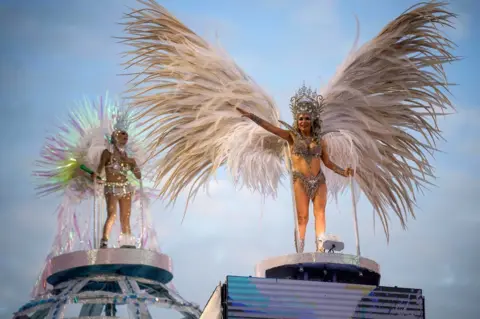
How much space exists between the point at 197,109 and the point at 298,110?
1.27 meters

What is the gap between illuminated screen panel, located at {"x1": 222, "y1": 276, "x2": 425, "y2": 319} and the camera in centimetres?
1145

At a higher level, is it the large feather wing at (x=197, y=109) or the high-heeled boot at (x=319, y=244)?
the large feather wing at (x=197, y=109)

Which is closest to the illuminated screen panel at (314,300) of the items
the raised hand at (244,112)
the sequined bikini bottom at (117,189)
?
the raised hand at (244,112)

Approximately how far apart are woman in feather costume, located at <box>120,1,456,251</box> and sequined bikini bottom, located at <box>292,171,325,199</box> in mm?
214

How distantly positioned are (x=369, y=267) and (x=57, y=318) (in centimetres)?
456

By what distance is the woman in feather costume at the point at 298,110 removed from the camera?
13.8 m

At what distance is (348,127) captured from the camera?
13906mm

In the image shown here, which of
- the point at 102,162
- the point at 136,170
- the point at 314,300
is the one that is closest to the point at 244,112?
the point at 314,300

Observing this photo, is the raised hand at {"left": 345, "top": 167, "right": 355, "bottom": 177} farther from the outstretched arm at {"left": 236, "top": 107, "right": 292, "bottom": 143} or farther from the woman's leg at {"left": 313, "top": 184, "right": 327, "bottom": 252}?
the outstretched arm at {"left": 236, "top": 107, "right": 292, "bottom": 143}

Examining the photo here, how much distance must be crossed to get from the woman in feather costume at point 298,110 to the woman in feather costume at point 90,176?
1.87 metres

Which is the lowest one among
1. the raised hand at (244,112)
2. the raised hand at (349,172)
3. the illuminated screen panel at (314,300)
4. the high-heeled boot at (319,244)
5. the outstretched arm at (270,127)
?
the illuminated screen panel at (314,300)

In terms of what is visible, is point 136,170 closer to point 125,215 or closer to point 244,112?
point 125,215

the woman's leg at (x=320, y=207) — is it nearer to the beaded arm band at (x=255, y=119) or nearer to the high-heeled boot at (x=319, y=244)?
the high-heeled boot at (x=319, y=244)

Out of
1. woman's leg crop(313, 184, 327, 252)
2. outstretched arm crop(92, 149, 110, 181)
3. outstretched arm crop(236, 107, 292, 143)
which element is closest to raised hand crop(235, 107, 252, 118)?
outstretched arm crop(236, 107, 292, 143)
